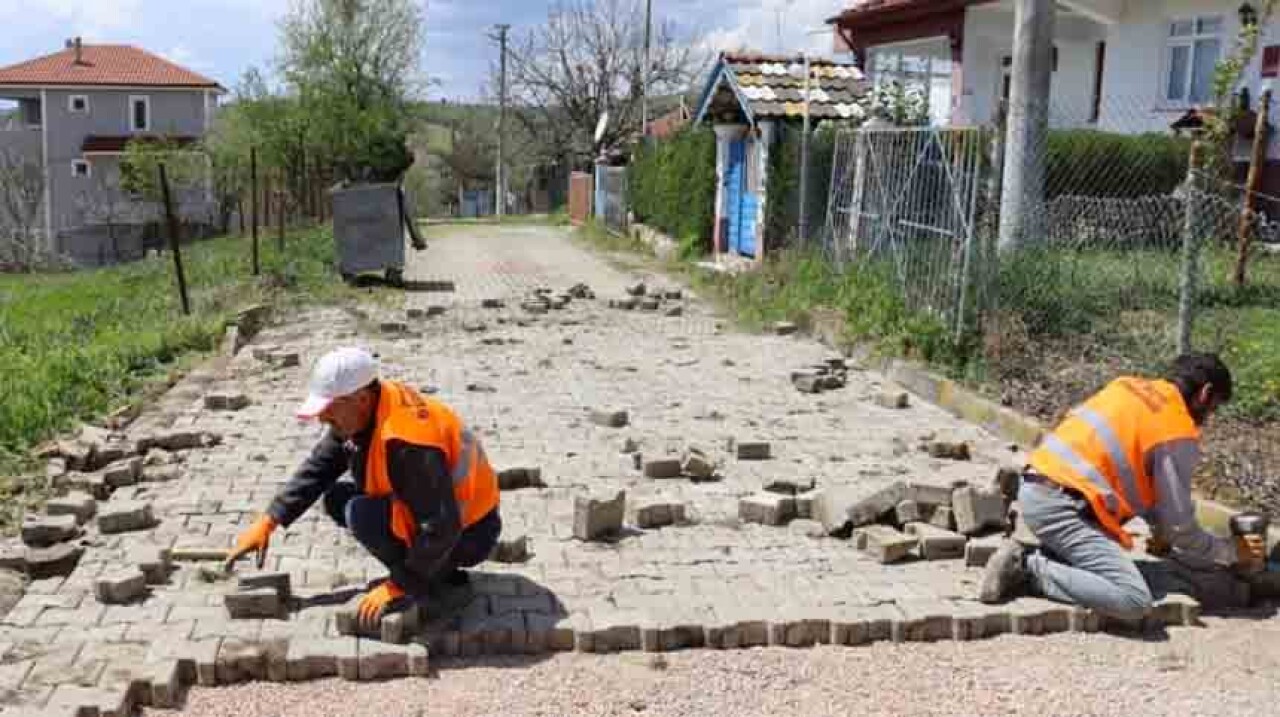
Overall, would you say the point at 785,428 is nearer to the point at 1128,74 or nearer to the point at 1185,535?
the point at 1185,535

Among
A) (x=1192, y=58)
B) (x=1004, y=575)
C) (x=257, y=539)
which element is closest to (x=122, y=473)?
(x=257, y=539)

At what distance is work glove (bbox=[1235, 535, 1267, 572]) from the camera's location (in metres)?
5.24

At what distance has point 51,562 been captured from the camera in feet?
17.7

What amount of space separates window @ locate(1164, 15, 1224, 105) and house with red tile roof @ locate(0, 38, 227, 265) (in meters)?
42.0

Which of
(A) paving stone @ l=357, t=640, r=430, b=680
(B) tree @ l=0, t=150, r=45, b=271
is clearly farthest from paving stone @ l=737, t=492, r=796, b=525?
(B) tree @ l=0, t=150, r=45, b=271

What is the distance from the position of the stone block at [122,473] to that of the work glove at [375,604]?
2.74 meters

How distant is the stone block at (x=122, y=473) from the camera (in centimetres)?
674

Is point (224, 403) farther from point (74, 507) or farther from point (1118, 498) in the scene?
point (1118, 498)

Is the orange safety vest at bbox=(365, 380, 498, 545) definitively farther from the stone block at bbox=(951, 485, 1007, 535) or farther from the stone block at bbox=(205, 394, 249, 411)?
the stone block at bbox=(205, 394, 249, 411)

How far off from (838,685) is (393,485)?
1801mm

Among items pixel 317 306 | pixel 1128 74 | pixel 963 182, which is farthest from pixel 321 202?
pixel 963 182

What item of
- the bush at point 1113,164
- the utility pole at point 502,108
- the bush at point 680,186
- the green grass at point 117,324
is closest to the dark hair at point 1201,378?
the green grass at point 117,324

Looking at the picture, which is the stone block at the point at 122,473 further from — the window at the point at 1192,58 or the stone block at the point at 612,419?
the window at the point at 1192,58

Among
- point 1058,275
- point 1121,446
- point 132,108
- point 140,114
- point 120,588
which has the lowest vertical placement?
point 120,588
